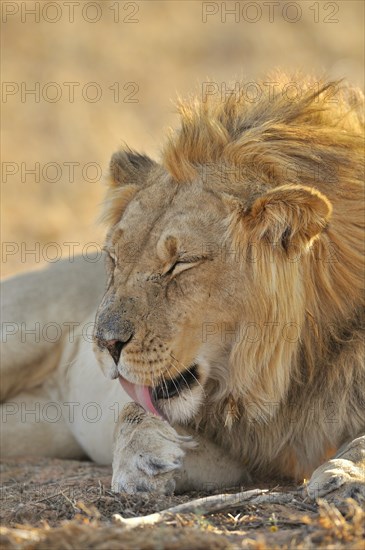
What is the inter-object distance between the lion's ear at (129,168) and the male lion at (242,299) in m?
0.07

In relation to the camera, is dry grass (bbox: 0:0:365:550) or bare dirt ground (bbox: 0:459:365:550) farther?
dry grass (bbox: 0:0:365:550)

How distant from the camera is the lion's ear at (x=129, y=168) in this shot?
4.44 m

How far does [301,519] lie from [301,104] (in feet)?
6.13

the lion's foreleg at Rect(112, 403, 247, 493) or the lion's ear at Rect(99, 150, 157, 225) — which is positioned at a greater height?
the lion's ear at Rect(99, 150, 157, 225)

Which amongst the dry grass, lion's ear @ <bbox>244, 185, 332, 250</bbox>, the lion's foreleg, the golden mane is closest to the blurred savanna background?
the dry grass

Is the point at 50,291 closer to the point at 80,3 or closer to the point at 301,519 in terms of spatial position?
the point at 301,519

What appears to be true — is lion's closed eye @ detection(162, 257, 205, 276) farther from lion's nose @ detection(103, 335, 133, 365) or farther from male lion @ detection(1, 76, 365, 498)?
lion's nose @ detection(103, 335, 133, 365)

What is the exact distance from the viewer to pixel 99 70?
17.5m

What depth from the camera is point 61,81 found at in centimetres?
1662

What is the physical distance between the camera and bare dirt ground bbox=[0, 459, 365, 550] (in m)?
2.72

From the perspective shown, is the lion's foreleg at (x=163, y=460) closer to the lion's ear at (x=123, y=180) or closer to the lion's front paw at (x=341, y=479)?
the lion's front paw at (x=341, y=479)

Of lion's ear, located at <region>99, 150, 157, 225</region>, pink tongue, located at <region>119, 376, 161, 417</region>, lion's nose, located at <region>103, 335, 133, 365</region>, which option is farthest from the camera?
lion's ear, located at <region>99, 150, 157, 225</region>

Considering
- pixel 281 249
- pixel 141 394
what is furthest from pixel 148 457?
pixel 281 249

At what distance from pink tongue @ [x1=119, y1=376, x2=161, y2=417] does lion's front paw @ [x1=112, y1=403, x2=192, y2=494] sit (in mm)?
39
